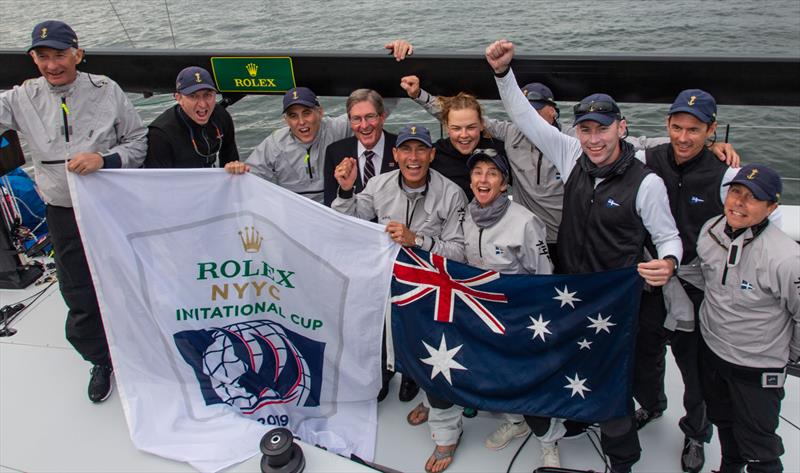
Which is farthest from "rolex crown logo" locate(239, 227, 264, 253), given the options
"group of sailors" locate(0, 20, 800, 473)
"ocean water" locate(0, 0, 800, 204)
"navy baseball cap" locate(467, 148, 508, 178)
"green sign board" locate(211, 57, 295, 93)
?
"ocean water" locate(0, 0, 800, 204)

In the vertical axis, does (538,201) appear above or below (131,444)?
above

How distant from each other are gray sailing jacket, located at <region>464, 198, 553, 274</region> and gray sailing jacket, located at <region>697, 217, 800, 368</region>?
676 mm

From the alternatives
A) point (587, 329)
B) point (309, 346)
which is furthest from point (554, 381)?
point (309, 346)

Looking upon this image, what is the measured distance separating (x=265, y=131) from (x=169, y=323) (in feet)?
22.5

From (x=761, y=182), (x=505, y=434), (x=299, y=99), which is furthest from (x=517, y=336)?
(x=299, y=99)

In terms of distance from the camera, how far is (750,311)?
247 cm

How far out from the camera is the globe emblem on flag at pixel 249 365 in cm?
326

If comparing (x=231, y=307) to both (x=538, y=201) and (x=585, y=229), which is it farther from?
(x=585, y=229)

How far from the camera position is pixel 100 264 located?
3.12 m

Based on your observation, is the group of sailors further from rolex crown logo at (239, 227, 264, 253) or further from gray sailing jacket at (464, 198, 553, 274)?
rolex crown logo at (239, 227, 264, 253)

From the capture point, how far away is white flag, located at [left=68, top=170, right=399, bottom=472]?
3.06m

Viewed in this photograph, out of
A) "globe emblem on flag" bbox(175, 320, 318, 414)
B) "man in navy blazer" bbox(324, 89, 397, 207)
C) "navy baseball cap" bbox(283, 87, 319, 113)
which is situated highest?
"navy baseball cap" bbox(283, 87, 319, 113)

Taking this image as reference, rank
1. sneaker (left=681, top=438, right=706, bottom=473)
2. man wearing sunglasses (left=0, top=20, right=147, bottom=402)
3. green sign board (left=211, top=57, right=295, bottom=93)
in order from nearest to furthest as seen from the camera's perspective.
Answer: sneaker (left=681, top=438, right=706, bottom=473)
man wearing sunglasses (left=0, top=20, right=147, bottom=402)
green sign board (left=211, top=57, right=295, bottom=93)

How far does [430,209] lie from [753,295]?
1448 mm
